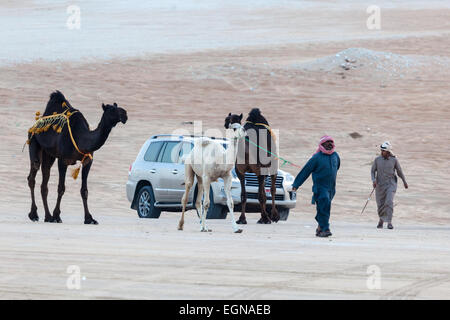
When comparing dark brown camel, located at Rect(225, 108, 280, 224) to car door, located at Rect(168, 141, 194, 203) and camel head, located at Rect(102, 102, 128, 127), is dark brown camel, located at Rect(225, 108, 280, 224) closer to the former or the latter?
car door, located at Rect(168, 141, 194, 203)

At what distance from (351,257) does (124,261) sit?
2.93 metres

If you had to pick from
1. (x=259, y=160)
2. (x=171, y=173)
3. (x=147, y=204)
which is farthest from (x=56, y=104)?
(x=259, y=160)

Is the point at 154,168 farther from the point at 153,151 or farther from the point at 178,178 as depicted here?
the point at 178,178

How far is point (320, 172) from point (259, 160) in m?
3.82

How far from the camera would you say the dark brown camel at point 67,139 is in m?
20.0

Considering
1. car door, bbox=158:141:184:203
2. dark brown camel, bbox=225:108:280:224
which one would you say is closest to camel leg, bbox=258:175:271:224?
dark brown camel, bbox=225:108:280:224

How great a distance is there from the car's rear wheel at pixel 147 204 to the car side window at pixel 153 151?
643 mm

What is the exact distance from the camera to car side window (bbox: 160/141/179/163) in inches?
878

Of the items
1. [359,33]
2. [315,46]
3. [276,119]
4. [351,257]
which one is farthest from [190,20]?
[351,257]

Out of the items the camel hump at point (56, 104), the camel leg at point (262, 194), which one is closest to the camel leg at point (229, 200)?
the camel leg at point (262, 194)

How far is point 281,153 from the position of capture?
3525 centimetres

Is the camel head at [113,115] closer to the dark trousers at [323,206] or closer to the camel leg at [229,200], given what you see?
the camel leg at [229,200]

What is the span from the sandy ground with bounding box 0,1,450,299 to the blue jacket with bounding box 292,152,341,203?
2.96 feet

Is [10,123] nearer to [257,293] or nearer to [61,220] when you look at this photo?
[61,220]
